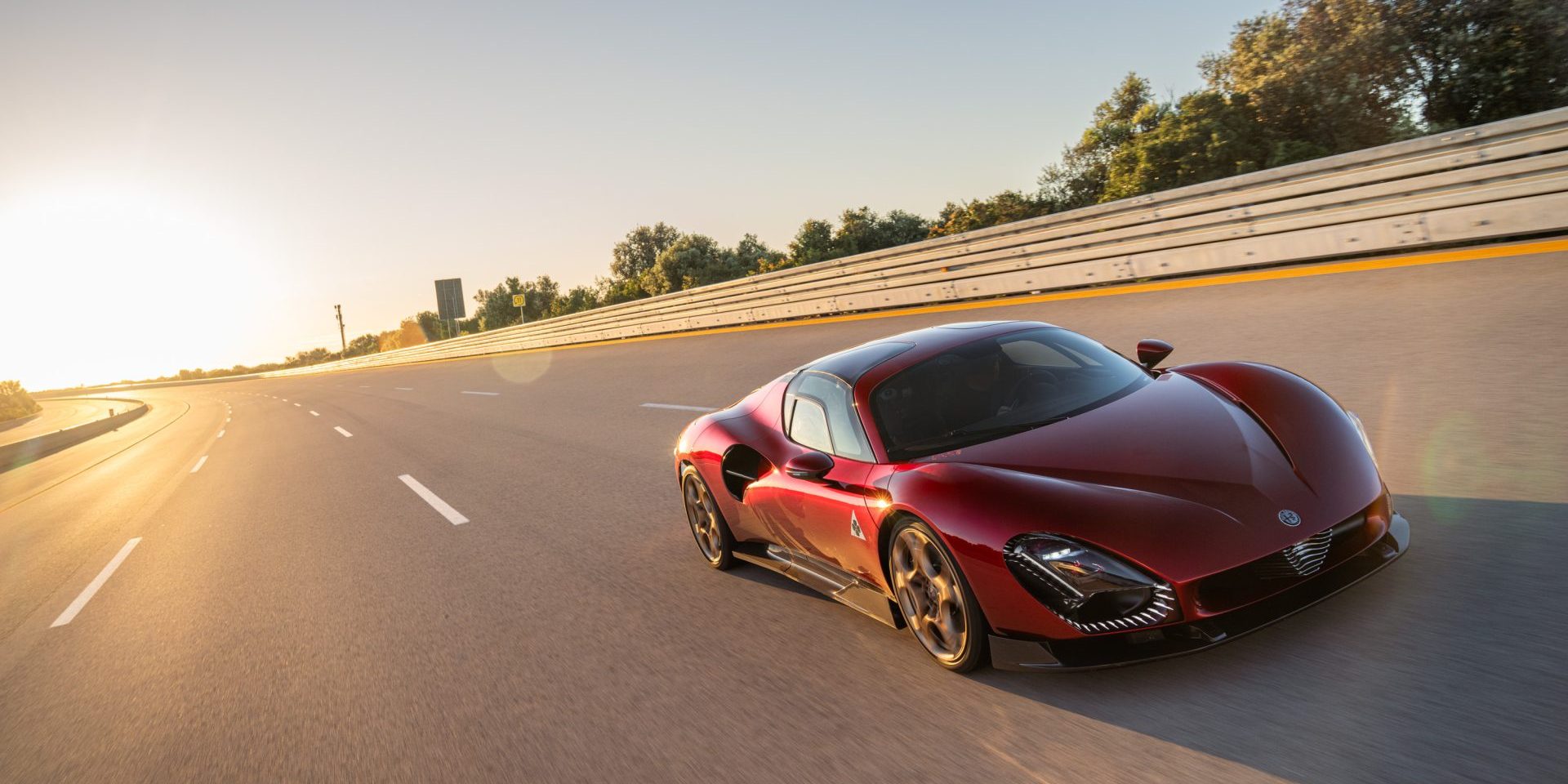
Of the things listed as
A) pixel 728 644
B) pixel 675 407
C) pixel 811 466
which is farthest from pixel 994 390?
pixel 675 407

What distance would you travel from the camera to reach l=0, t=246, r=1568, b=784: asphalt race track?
2902 mm

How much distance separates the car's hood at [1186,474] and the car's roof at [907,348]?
0.85 m

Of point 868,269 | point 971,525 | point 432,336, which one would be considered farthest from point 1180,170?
point 432,336

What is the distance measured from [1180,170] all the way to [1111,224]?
1188 cm

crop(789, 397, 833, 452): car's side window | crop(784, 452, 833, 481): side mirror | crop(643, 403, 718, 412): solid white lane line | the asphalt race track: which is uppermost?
crop(789, 397, 833, 452): car's side window

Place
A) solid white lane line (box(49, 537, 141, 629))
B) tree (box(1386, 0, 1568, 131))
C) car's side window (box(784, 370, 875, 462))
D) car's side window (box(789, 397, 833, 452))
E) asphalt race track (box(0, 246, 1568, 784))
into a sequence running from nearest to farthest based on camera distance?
asphalt race track (box(0, 246, 1568, 784)) → car's side window (box(784, 370, 875, 462)) → car's side window (box(789, 397, 833, 452)) → solid white lane line (box(49, 537, 141, 629)) → tree (box(1386, 0, 1568, 131))

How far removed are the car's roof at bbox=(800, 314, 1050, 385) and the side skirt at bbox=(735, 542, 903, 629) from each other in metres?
0.88

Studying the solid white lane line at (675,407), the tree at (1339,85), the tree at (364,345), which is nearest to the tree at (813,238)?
the tree at (1339,85)

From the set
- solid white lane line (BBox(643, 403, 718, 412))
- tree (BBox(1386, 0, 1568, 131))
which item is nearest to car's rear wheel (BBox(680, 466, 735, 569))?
solid white lane line (BBox(643, 403, 718, 412))

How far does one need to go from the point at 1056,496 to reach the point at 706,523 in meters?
2.87

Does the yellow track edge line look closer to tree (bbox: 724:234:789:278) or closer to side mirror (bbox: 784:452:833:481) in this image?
side mirror (bbox: 784:452:833:481)

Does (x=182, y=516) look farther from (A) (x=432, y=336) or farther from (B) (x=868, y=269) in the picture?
(A) (x=432, y=336)

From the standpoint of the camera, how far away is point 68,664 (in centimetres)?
562

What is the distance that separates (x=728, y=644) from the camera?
14.2ft
